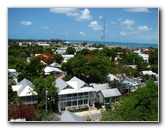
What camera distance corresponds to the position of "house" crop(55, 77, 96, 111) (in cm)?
691

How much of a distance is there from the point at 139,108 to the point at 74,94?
8.09 ft

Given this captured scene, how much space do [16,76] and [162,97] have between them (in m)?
4.36

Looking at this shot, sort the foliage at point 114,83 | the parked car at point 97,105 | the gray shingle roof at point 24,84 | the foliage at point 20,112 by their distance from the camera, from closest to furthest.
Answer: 1. the foliage at point 20,112
2. the gray shingle roof at point 24,84
3. the parked car at point 97,105
4. the foliage at point 114,83

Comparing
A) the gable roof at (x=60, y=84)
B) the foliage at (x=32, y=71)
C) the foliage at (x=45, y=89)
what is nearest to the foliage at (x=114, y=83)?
the gable roof at (x=60, y=84)

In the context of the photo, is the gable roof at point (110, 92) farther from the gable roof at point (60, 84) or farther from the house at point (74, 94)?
the gable roof at point (60, 84)

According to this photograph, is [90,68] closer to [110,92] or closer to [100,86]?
[100,86]

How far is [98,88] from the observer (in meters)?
7.82

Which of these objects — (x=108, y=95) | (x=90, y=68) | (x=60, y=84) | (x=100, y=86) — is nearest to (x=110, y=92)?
(x=108, y=95)

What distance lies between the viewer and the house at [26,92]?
641cm

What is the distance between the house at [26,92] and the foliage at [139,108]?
203 centimetres

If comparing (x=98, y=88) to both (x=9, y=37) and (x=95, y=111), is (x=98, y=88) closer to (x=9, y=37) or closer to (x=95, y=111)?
(x=95, y=111)

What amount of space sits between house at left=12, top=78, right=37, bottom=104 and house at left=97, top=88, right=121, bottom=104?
1.94 metres

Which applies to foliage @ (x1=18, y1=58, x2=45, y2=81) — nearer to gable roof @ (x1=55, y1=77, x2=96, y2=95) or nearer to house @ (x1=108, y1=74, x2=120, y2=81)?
gable roof @ (x1=55, y1=77, x2=96, y2=95)
